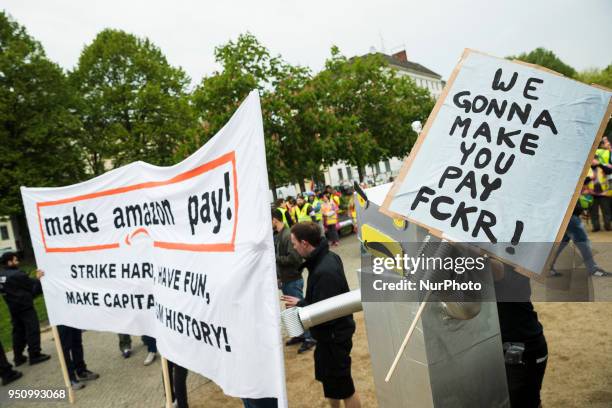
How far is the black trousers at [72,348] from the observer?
5.29 metres

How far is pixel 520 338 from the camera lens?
262 centimetres

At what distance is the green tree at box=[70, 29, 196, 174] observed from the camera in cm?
Result: 2603

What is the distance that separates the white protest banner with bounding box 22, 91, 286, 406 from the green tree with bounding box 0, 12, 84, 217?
66.5 feet

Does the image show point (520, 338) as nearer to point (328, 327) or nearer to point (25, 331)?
point (328, 327)

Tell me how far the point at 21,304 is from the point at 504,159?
692 cm

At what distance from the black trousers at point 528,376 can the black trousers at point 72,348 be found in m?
4.96

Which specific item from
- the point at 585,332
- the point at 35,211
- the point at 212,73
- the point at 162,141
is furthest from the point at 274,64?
the point at 585,332

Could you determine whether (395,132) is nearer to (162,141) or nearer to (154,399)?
(162,141)

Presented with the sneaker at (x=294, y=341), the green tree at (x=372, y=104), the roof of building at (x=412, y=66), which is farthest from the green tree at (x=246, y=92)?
the roof of building at (x=412, y=66)

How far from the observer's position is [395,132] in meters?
28.0

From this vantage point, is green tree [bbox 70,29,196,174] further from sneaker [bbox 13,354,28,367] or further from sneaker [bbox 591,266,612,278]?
sneaker [bbox 591,266,612,278]

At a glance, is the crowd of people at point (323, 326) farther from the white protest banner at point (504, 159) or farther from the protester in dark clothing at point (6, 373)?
the white protest banner at point (504, 159)

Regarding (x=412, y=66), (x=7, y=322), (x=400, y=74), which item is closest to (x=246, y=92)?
(x=7, y=322)

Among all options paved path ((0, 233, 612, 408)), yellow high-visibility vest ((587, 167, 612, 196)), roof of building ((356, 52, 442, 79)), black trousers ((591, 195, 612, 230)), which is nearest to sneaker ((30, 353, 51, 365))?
paved path ((0, 233, 612, 408))
